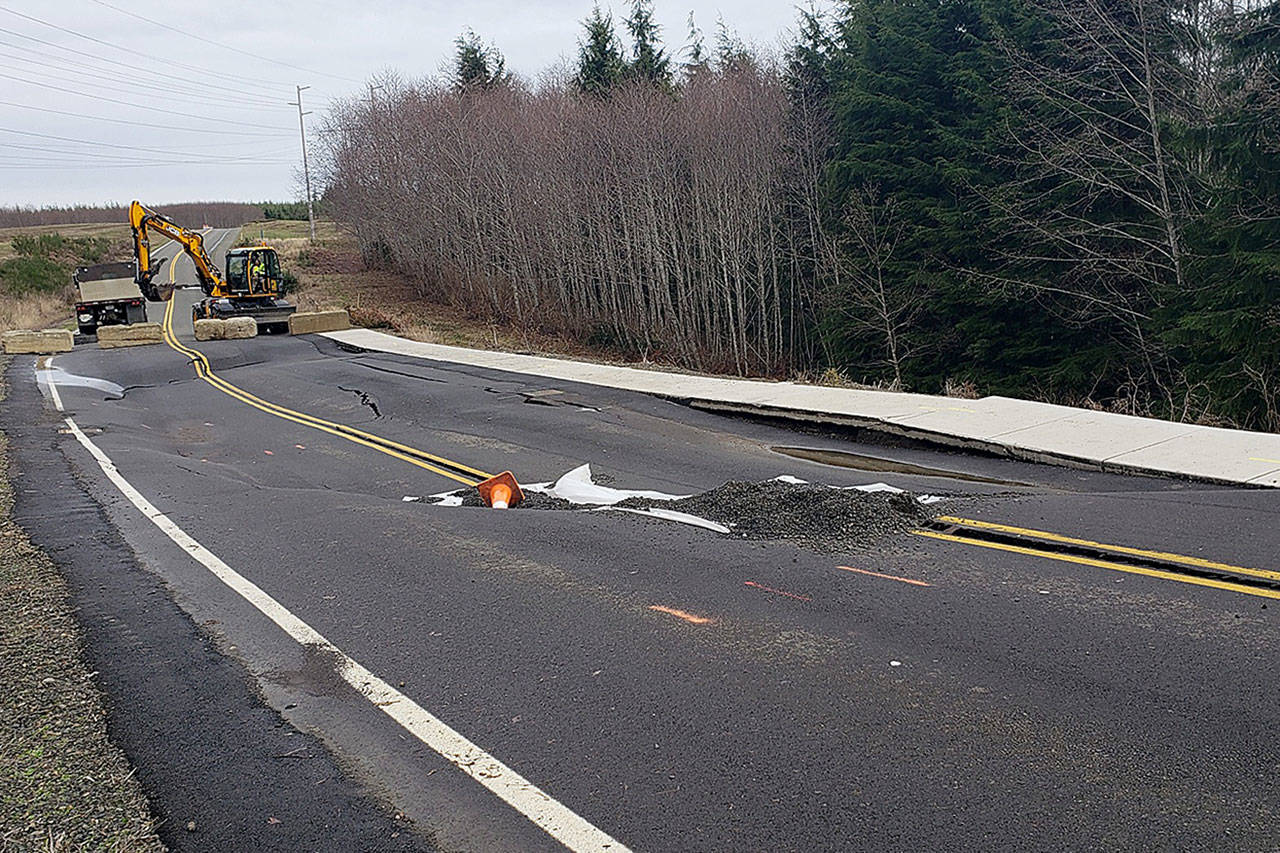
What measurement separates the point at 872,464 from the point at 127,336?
1102 inches

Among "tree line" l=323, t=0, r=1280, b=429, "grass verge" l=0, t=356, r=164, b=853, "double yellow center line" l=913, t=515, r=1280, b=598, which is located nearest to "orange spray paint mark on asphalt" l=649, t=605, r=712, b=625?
"double yellow center line" l=913, t=515, r=1280, b=598

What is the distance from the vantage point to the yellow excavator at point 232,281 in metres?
34.1

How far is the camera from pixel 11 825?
3.94m

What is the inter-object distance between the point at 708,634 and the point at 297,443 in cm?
1130

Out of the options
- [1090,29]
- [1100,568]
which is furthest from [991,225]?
[1100,568]

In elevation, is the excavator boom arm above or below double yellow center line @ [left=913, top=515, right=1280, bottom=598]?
above

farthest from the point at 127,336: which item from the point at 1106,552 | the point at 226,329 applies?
the point at 1106,552

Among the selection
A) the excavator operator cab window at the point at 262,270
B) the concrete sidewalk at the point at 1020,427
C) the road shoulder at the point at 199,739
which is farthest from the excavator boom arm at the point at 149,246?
the road shoulder at the point at 199,739

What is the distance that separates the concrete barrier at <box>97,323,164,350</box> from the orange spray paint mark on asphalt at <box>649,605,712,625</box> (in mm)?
30096

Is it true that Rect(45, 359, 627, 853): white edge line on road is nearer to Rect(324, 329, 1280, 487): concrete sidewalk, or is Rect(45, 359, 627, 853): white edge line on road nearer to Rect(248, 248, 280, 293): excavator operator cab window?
Rect(324, 329, 1280, 487): concrete sidewalk

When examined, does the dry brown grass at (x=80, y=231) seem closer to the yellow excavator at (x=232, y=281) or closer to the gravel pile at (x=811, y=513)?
the yellow excavator at (x=232, y=281)

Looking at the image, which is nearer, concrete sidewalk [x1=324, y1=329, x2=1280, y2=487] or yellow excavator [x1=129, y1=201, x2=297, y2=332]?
concrete sidewalk [x1=324, y1=329, x2=1280, y2=487]

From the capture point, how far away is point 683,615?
6219 millimetres

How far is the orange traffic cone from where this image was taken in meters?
10.2
